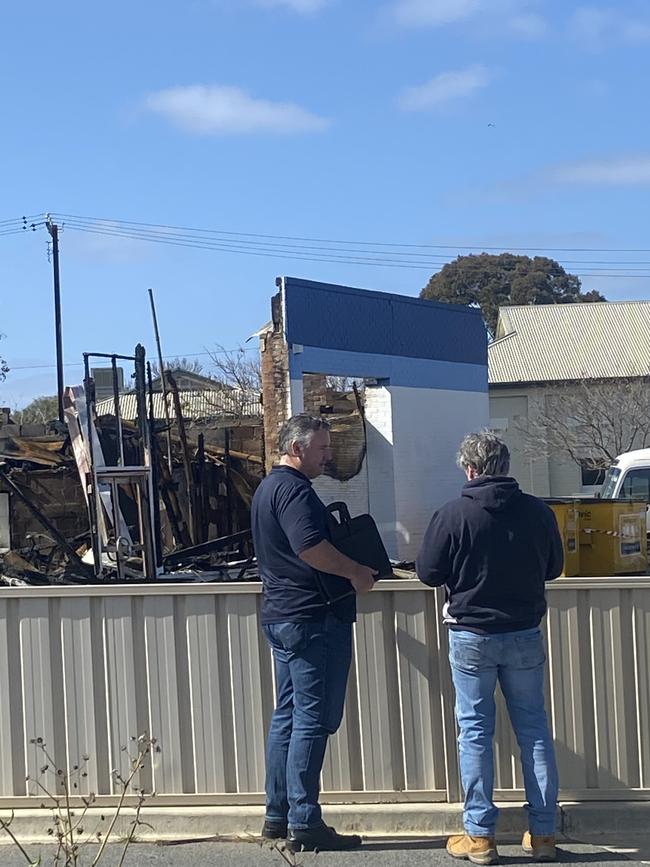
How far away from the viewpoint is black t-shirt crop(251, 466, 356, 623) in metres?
4.86

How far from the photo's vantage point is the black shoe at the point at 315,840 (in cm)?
496

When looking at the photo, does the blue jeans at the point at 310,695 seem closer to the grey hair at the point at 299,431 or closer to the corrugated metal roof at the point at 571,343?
the grey hair at the point at 299,431

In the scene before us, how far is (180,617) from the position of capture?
544 cm

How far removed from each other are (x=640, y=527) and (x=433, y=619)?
15.3 ft

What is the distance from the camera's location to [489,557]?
15.5ft

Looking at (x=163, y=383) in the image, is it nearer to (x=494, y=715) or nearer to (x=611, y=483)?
(x=611, y=483)

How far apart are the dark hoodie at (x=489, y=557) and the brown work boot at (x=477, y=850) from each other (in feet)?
3.00

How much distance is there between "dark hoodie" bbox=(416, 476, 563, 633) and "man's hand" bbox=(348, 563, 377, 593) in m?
0.26

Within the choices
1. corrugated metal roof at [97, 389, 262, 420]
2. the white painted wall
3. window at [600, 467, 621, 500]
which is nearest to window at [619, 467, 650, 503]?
window at [600, 467, 621, 500]

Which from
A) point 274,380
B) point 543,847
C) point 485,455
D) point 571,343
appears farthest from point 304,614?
point 571,343

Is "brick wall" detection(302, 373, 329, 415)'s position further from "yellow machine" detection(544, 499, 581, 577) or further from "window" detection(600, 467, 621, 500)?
"yellow machine" detection(544, 499, 581, 577)

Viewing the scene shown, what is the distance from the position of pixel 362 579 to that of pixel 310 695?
0.55 m

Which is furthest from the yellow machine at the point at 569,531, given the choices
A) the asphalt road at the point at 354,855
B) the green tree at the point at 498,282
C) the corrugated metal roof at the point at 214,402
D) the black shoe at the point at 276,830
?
the green tree at the point at 498,282

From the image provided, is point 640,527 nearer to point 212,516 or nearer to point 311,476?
point 311,476
